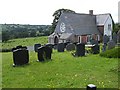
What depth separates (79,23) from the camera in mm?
49625

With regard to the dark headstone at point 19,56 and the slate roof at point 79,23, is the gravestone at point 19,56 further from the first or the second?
the slate roof at point 79,23

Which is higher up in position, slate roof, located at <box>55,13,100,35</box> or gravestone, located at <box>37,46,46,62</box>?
slate roof, located at <box>55,13,100,35</box>

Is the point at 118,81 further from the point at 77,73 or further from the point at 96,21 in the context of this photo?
the point at 96,21

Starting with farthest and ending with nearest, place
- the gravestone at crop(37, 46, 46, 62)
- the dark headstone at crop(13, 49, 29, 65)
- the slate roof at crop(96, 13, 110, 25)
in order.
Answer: the slate roof at crop(96, 13, 110, 25) → the gravestone at crop(37, 46, 46, 62) → the dark headstone at crop(13, 49, 29, 65)

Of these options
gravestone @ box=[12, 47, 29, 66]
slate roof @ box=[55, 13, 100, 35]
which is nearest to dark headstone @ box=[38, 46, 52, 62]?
gravestone @ box=[12, 47, 29, 66]

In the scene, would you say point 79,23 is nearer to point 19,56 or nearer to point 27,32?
point 27,32

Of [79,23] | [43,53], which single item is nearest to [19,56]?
[43,53]

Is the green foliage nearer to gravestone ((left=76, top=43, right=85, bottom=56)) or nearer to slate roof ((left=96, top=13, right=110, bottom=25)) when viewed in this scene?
slate roof ((left=96, top=13, right=110, bottom=25))

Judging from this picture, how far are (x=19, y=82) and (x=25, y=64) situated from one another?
16.3ft

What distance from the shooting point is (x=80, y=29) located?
48.8 m

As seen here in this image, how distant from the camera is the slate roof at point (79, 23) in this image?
4803cm

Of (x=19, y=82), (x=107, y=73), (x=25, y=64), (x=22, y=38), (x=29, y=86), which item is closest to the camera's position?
(x=29, y=86)

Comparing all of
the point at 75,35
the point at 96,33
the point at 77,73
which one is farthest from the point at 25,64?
the point at 96,33

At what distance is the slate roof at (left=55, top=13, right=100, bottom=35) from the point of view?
158ft
